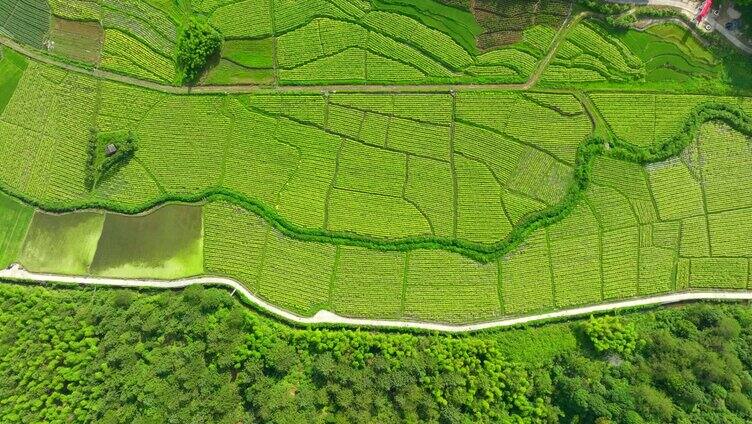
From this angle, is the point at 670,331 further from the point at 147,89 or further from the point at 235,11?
the point at 147,89

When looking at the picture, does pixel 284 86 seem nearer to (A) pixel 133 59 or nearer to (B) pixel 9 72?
(A) pixel 133 59

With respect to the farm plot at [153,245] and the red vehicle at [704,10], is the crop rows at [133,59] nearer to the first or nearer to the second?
the farm plot at [153,245]

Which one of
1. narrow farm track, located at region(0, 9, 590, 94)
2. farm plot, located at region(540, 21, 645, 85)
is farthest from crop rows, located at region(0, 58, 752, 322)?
farm plot, located at region(540, 21, 645, 85)

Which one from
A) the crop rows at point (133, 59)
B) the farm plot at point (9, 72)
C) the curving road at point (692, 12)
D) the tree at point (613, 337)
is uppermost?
the curving road at point (692, 12)

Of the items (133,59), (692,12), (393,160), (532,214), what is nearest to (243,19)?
(133,59)

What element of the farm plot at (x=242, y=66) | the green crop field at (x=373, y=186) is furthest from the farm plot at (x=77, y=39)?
the farm plot at (x=242, y=66)

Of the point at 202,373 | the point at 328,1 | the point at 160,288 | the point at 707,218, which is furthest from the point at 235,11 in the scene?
the point at 707,218
